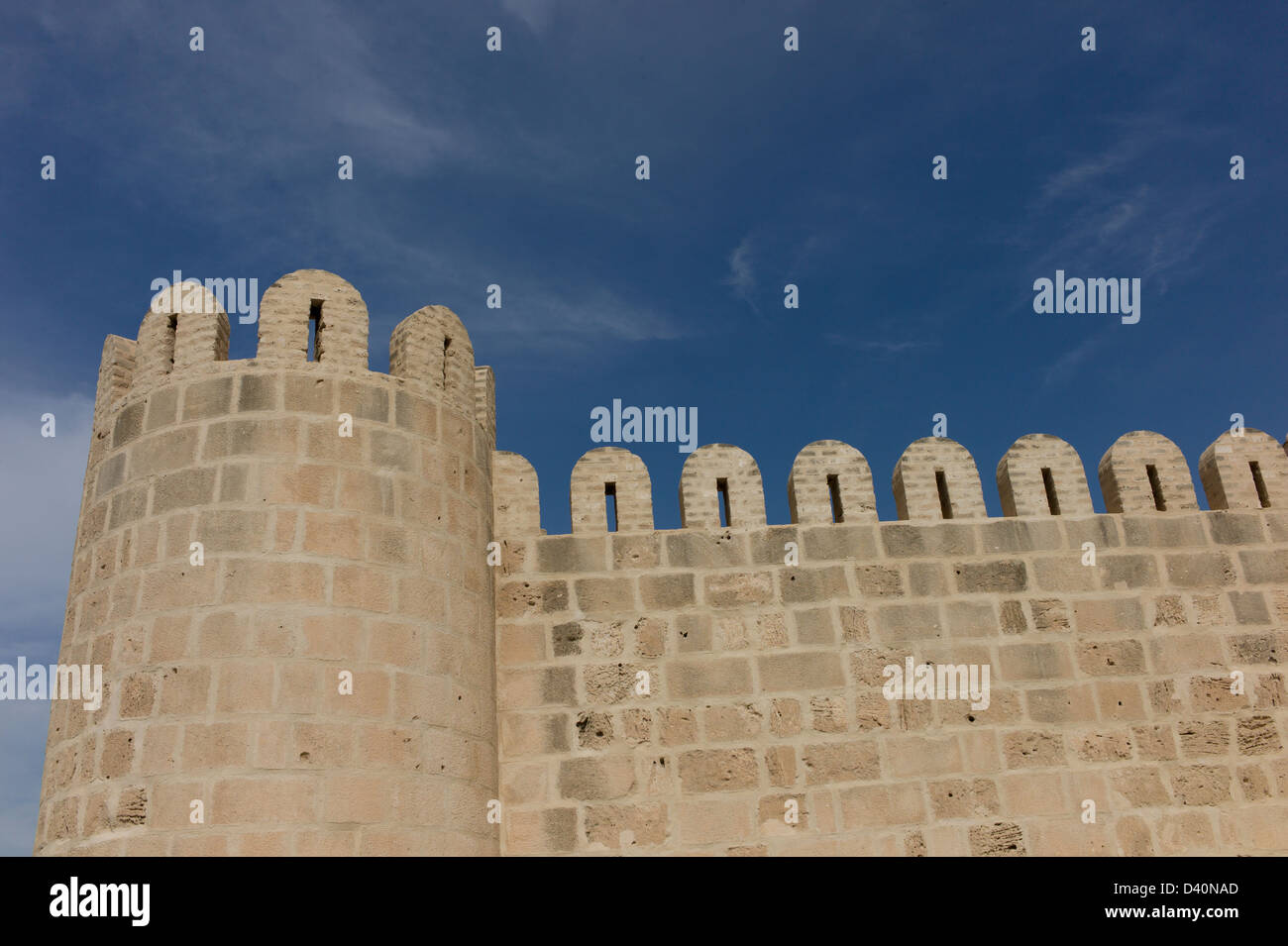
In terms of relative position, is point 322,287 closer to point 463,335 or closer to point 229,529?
point 463,335

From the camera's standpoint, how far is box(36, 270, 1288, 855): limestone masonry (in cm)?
517

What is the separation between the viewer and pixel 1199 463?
7.32 meters

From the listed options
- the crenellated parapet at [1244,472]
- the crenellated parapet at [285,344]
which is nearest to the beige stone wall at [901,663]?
the crenellated parapet at [1244,472]

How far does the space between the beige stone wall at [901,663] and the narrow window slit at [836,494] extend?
119mm

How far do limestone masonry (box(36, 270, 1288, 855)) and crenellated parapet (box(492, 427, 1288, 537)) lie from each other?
21mm

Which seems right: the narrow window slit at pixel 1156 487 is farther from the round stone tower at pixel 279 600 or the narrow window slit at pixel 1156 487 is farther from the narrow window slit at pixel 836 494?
the round stone tower at pixel 279 600

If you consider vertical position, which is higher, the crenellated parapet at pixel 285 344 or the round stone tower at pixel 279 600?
the crenellated parapet at pixel 285 344

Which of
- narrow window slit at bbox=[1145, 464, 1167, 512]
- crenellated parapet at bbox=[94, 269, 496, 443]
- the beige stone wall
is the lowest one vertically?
the beige stone wall

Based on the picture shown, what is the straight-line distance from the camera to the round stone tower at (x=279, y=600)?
4.98 m

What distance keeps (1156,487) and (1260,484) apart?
770 mm

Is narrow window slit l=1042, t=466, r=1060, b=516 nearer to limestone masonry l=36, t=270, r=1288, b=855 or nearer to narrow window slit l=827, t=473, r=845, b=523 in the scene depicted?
limestone masonry l=36, t=270, r=1288, b=855

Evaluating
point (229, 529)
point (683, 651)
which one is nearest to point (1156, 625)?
point (683, 651)

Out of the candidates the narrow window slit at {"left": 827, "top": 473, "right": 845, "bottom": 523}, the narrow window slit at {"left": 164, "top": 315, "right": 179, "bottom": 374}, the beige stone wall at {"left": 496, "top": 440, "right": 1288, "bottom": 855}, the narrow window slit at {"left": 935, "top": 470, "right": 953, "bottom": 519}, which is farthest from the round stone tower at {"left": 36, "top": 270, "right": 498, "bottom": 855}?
the narrow window slit at {"left": 935, "top": 470, "right": 953, "bottom": 519}

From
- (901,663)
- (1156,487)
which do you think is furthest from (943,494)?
(1156,487)
